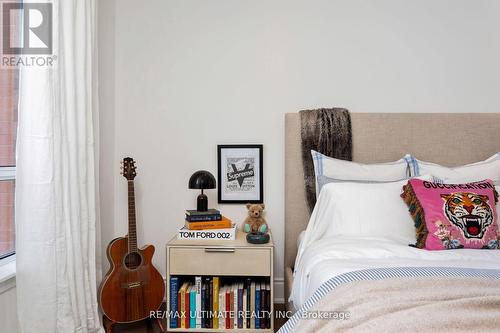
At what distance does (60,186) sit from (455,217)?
1998mm

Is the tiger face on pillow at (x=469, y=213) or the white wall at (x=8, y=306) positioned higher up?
the tiger face on pillow at (x=469, y=213)

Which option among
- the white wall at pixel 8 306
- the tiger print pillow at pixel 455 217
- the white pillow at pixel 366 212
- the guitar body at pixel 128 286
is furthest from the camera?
the guitar body at pixel 128 286

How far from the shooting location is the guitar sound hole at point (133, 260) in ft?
6.66

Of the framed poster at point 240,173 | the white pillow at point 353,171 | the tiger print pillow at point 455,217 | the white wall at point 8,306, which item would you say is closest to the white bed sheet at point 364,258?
the tiger print pillow at point 455,217

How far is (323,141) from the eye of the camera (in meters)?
2.27

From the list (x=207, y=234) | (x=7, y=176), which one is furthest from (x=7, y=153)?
(x=207, y=234)

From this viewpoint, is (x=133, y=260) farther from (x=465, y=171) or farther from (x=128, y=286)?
(x=465, y=171)

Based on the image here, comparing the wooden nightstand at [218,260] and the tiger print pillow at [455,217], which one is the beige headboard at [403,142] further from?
the tiger print pillow at [455,217]

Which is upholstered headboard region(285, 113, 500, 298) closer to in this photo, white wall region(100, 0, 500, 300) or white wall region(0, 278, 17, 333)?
white wall region(100, 0, 500, 300)

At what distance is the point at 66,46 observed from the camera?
1.77 m

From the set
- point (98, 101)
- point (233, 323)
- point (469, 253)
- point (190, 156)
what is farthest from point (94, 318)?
point (469, 253)

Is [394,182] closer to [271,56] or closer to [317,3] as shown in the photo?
[271,56]

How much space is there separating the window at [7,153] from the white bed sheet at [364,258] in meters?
1.51

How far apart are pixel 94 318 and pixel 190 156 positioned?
1.18 metres
